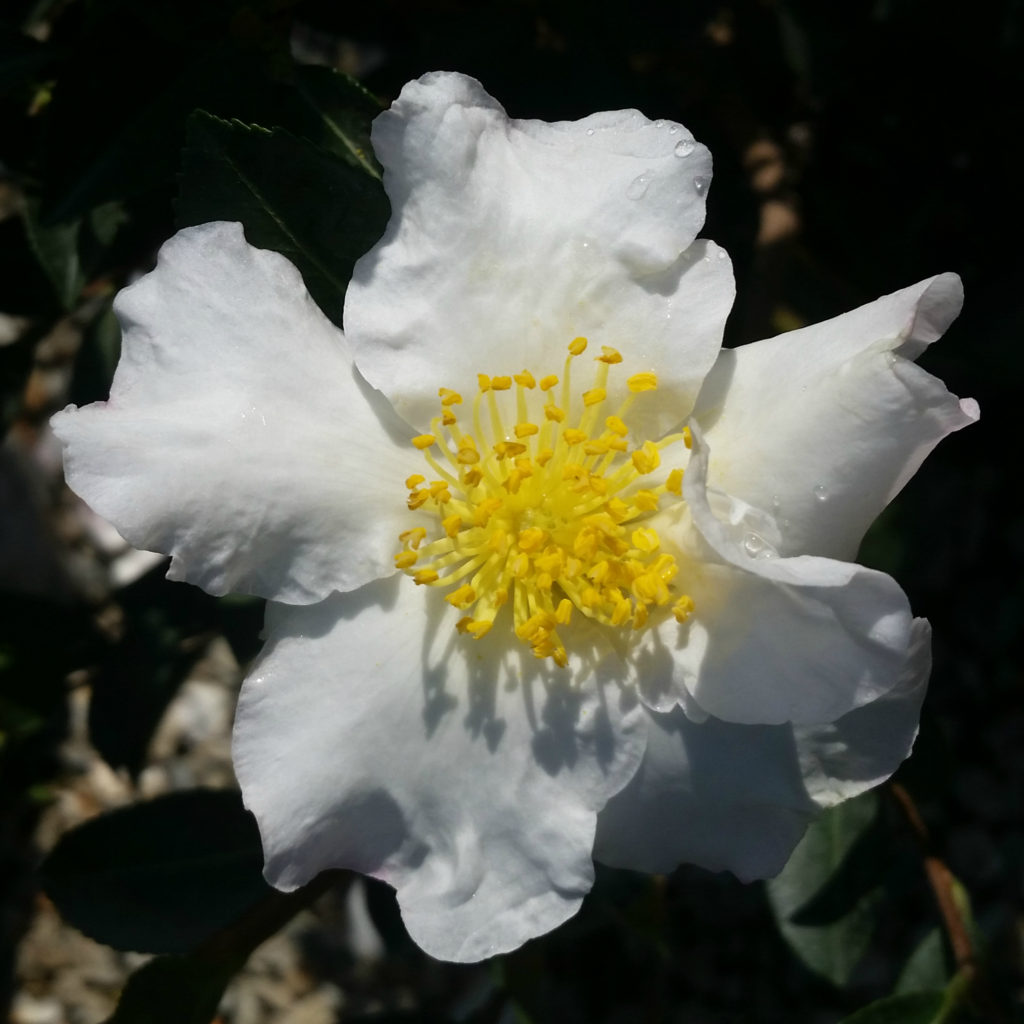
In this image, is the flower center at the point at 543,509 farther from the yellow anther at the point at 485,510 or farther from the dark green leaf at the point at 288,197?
the dark green leaf at the point at 288,197

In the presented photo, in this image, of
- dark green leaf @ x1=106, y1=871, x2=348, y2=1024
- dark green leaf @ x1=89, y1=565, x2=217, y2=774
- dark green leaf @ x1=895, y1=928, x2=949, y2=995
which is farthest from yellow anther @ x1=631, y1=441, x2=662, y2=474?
dark green leaf @ x1=895, y1=928, x2=949, y2=995

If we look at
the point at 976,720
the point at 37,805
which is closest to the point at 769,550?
the point at 976,720

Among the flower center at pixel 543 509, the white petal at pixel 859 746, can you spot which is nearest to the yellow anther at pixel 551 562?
the flower center at pixel 543 509

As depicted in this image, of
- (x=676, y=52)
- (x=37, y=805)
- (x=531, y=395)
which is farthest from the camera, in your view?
(x=37, y=805)

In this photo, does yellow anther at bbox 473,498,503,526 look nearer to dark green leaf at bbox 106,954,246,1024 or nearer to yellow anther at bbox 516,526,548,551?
yellow anther at bbox 516,526,548,551

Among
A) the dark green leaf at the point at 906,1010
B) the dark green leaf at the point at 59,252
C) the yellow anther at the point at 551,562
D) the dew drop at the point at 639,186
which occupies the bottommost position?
the dark green leaf at the point at 906,1010

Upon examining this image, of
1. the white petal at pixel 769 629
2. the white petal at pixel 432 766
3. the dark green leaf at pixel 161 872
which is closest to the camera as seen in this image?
the white petal at pixel 769 629

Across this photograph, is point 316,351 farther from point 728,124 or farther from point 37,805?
point 37,805
